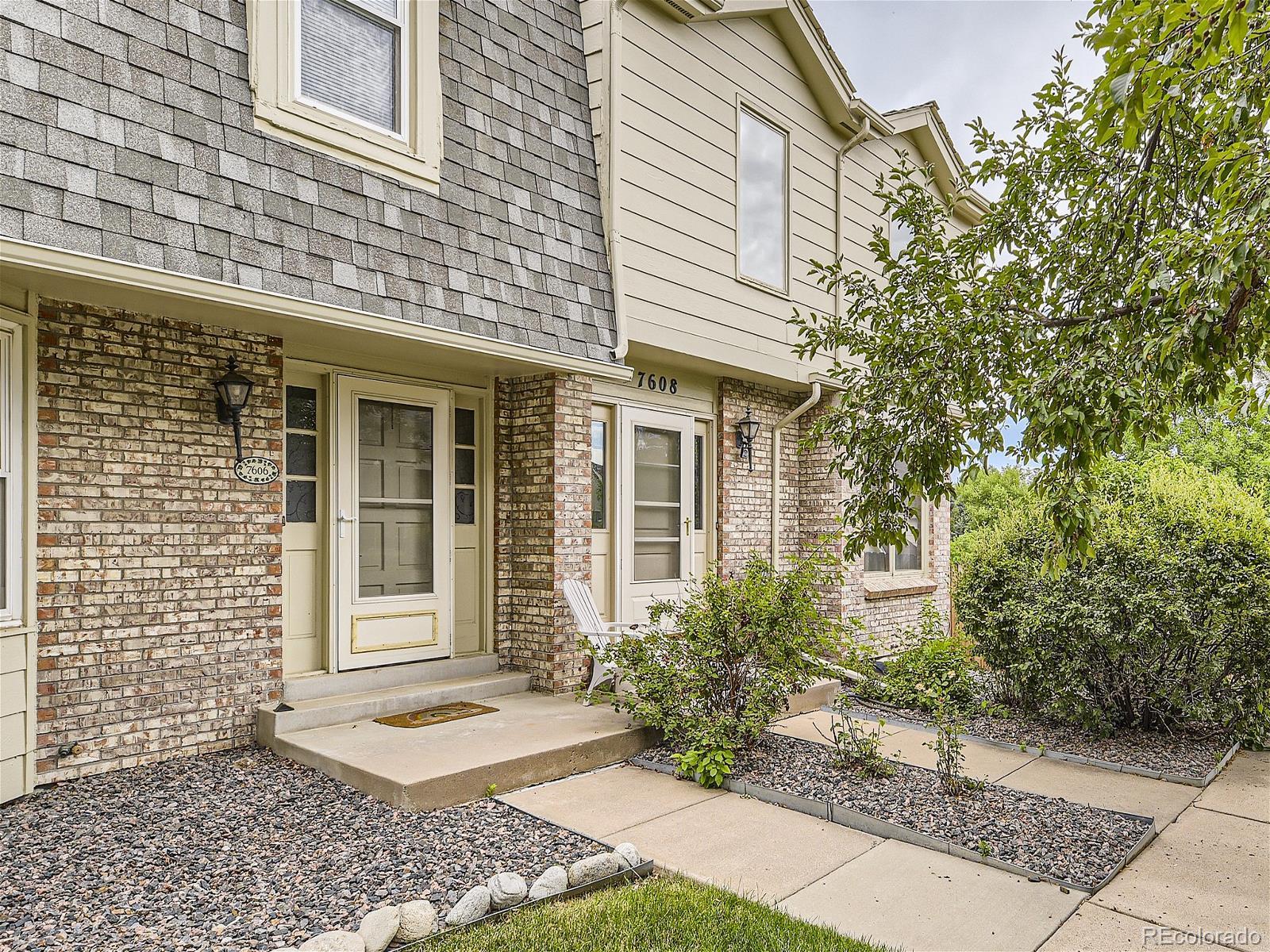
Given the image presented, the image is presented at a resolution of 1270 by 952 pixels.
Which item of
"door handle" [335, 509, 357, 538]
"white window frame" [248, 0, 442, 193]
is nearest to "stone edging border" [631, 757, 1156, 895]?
"door handle" [335, 509, 357, 538]

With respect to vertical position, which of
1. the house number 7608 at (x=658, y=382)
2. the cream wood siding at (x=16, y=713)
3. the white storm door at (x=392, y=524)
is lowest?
the cream wood siding at (x=16, y=713)

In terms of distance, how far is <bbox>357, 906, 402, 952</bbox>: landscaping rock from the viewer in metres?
2.95

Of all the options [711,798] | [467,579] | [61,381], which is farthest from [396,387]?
[711,798]

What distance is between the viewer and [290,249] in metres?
4.66

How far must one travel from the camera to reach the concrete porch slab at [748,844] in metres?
3.70

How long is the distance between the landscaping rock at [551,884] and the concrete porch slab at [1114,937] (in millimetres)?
1822

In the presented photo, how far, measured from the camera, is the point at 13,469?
4289 millimetres

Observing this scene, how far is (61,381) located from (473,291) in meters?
2.38

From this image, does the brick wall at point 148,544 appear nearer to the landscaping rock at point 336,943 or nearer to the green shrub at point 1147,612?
the landscaping rock at point 336,943

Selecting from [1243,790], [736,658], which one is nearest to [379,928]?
[736,658]

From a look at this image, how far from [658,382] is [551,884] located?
5117 millimetres

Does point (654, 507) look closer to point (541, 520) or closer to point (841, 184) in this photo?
point (541, 520)

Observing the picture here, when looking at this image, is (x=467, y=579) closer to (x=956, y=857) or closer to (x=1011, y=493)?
(x=956, y=857)

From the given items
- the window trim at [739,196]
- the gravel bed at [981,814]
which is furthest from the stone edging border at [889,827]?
the window trim at [739,196]
